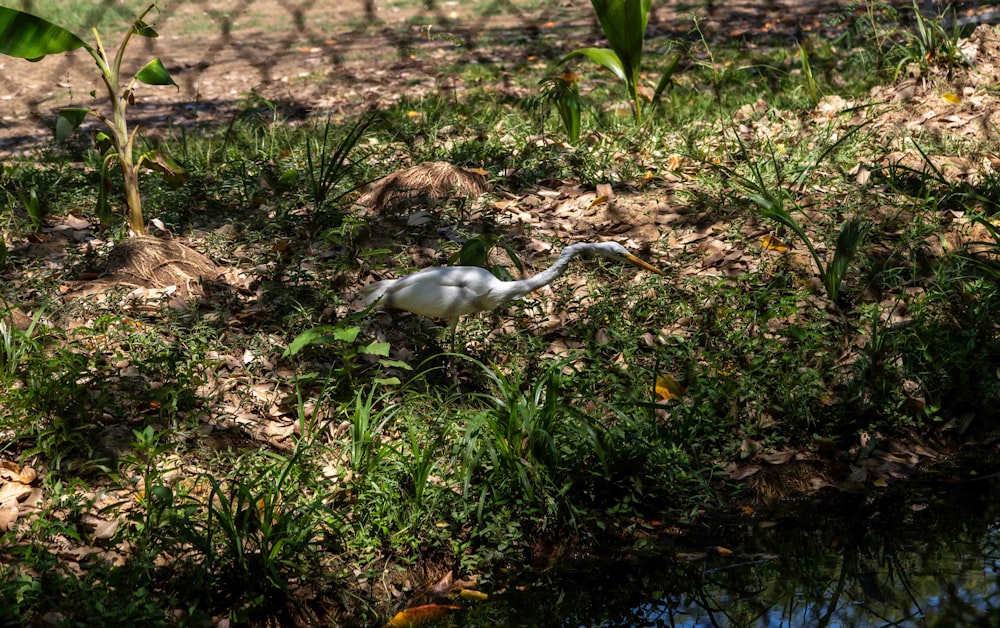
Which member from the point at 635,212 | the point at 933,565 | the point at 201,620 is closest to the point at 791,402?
the point at 933,565

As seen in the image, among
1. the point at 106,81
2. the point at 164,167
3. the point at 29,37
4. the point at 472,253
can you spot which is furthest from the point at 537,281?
the point at 29,37

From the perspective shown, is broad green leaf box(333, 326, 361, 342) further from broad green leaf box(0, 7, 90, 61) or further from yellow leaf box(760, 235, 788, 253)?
yellow leaf box(760, 235, 788, 253)

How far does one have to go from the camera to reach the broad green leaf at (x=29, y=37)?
12.9 feet

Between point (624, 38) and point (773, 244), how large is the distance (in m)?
1.78

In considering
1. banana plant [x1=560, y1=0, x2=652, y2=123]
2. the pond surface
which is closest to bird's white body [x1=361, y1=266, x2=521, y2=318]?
the pond surface

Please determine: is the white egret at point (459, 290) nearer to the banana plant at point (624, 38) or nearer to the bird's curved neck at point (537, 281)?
the bird's curved neck at point (537, 281)

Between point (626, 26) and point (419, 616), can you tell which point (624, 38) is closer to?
point (626, 26)

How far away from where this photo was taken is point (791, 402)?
3.84 metres

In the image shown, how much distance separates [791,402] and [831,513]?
54 cm

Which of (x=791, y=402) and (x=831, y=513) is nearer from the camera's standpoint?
(x=831, y=513)

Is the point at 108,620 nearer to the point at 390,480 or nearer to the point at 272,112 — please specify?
the point at 390,480

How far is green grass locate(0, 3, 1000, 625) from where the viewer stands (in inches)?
124

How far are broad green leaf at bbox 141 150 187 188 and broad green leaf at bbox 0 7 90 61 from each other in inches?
22.9

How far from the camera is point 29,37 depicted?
399cm
